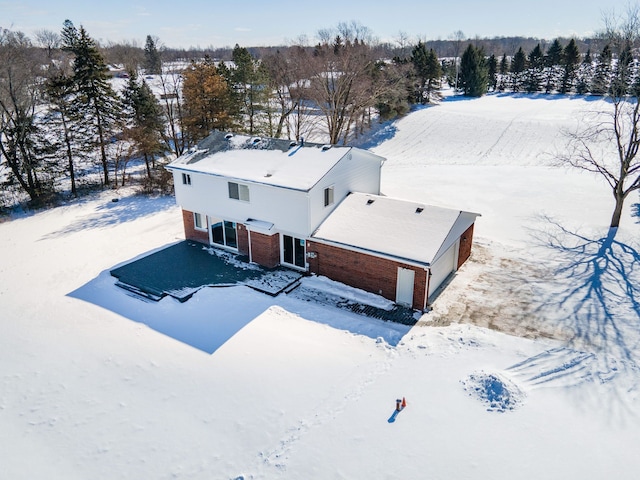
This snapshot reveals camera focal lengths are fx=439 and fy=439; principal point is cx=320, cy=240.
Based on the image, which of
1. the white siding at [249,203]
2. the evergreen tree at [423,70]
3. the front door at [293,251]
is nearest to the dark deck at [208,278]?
the front door at [293,251]

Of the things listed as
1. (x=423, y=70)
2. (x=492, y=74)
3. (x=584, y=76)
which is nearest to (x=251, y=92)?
(x=423, y=70)

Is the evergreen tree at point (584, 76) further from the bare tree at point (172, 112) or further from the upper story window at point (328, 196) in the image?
the upper story window at point (328, 196)

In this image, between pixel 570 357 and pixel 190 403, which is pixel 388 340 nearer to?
pixel 570 357

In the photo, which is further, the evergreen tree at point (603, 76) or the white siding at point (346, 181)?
the evergreen tree at point (603, 76)

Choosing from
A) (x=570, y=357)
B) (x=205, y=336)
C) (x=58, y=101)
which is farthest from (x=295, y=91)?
(x=570, y=357)

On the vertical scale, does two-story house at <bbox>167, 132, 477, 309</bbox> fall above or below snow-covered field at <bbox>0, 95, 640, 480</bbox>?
above

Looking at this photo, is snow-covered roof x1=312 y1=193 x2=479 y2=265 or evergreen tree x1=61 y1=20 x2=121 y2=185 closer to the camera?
snow-covered roof x1=312 y1=193 x2=479 y2=265

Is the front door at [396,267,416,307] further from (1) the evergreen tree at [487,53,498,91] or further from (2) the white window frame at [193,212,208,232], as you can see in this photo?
(1) the evergreen tree at [487,53,498,91]

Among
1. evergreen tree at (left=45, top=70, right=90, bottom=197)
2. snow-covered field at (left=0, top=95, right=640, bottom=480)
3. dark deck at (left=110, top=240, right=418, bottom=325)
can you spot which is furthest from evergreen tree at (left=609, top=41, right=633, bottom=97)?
evergreen tree at (left=45, top=70, right=90, bottom=197)
